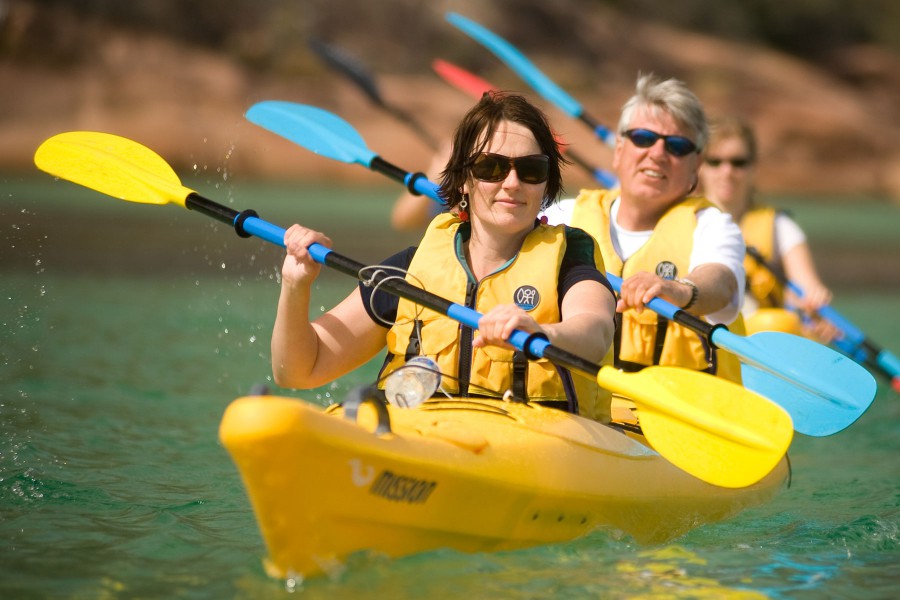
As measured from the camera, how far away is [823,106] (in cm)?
2477

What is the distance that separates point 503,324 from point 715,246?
1.39 meters

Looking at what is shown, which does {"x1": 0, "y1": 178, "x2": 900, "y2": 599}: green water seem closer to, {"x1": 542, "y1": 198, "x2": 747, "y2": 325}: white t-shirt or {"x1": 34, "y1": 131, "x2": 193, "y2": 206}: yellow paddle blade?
{"x1": 34, "y1": 131, "x2": 193, "y2": 206}: yellow paddle blade

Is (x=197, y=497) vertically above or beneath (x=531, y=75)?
beneath

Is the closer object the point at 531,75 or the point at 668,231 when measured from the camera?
the point at 668,231

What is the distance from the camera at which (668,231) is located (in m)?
4.26

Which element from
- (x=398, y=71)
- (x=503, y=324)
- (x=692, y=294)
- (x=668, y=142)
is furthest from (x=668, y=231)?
(x=398, y=71)

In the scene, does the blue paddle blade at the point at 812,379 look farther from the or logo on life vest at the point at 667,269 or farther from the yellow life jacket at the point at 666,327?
the or logo on life vest at the point at 667,269

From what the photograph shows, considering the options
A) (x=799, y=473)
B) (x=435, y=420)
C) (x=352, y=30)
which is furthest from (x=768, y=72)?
(x=435, y=420)

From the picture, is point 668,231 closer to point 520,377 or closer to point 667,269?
point 667,269

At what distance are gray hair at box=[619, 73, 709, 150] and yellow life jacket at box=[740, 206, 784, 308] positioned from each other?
5.27 feet

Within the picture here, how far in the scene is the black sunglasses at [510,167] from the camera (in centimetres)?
323

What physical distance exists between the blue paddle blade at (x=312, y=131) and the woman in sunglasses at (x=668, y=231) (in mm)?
1084

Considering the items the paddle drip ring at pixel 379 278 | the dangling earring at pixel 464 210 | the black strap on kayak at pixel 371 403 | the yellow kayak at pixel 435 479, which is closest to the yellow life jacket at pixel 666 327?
the yellow kayak at pixel 435 479

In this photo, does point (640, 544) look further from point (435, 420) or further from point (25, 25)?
point (25, 25)
